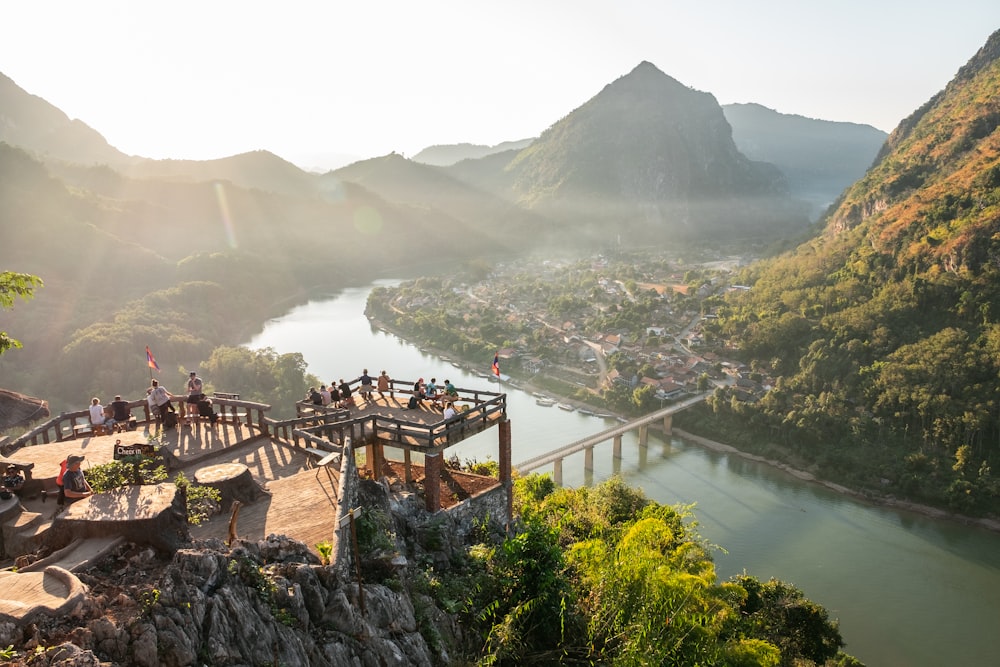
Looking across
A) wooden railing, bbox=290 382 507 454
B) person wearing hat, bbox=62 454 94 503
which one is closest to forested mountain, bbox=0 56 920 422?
wooden railing, bbox=290 382 507 454

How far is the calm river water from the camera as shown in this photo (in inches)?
1044

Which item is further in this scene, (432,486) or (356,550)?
(432,486)

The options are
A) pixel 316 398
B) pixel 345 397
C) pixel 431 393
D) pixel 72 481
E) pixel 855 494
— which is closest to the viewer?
pixel 72 481

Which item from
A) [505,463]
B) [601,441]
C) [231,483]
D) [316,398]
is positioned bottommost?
[601,441]

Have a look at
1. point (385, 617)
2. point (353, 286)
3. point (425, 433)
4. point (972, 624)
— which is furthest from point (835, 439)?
point (353, 286)

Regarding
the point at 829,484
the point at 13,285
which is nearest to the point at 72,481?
the point at 13,285

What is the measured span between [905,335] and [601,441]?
2861 centimetres

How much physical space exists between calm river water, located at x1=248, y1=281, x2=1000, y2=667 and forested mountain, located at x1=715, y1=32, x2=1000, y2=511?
3.90 m

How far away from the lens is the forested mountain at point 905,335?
40094 mm

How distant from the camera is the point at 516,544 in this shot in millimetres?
9844

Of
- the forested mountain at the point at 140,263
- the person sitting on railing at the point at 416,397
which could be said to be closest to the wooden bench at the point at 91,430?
the person sitting on railing at the point at 416,397

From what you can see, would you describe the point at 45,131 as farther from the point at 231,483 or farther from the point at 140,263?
the point at 231,483

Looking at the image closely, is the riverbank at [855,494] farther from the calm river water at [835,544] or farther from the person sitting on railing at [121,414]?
the person sitting on railing at [121,414]

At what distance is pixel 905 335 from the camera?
5053 cm
